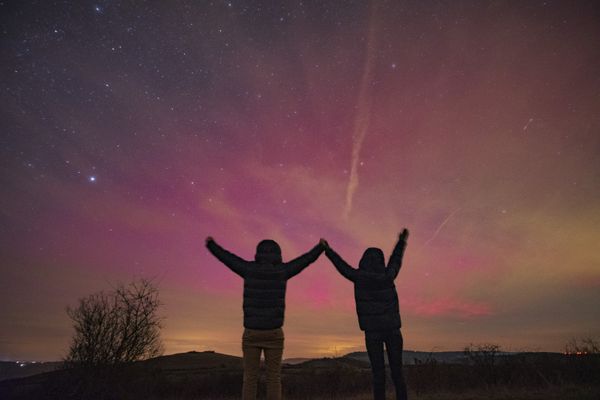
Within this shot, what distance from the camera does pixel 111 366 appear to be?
1622cm

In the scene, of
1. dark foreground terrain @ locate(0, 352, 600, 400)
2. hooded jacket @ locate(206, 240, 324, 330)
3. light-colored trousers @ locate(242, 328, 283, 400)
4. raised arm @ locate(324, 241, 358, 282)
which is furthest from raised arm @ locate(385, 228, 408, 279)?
dark foreground terrain @ locate(0, 352, 600, 400)

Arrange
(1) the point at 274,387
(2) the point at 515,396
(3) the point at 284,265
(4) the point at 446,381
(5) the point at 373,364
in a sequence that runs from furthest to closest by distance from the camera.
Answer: (4) the point at 446,381 → (2) the point at 515,396 → (5) the point at 373,364 → (3) the point at 284,265 → (1) the point at 274,387

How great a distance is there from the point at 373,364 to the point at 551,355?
1320 centimetres

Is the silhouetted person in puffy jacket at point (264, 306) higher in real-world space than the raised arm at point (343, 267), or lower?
lower

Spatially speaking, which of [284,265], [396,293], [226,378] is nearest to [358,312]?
[396,293]

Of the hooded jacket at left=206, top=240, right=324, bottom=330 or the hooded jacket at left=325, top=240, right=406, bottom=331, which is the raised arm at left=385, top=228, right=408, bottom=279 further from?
the hooded jacket at left=206, top=240, right=324, bottom=330

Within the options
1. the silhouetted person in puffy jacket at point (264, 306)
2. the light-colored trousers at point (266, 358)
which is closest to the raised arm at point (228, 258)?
the silhouetted person in puffy jacket at point (264, 306)

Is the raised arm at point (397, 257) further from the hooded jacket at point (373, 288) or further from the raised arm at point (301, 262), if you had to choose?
the raised arm at point (301, 262)

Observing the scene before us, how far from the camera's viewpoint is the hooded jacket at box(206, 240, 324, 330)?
5.82 meters

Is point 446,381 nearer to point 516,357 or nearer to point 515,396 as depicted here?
point 516,357

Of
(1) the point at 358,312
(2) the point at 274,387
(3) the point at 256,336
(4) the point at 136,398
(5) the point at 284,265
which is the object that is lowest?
(4) the point at 136,398

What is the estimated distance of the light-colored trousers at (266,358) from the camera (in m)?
5.52

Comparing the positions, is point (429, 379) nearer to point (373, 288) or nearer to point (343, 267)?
point (373, 288)

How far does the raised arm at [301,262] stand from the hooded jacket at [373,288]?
0.36 m
